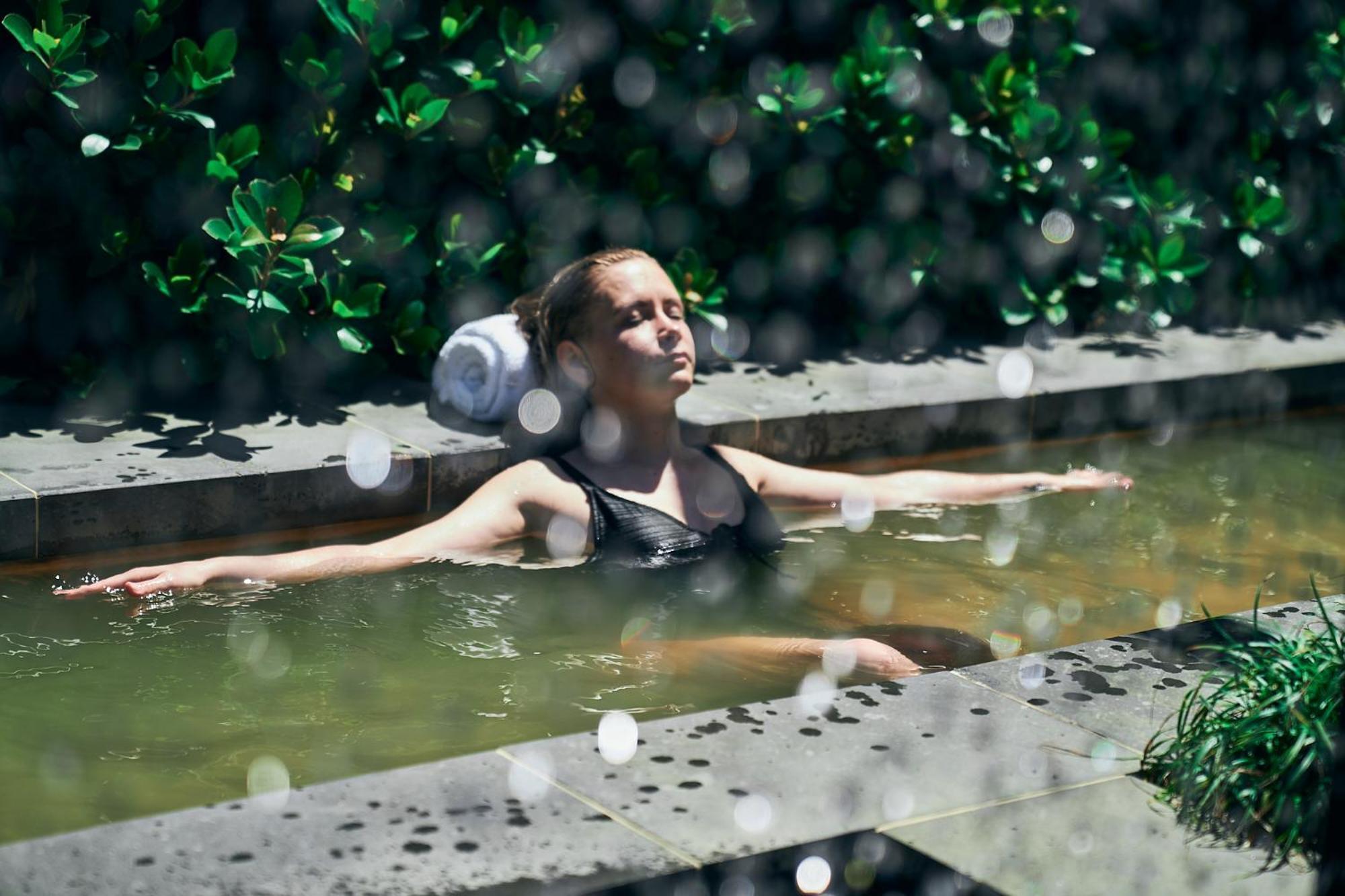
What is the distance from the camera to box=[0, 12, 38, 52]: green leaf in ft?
17.1

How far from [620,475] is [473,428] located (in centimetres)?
79

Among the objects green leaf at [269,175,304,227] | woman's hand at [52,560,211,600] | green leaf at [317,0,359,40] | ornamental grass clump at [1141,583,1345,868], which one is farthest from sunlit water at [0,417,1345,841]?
green leaf at [317,0,359,40]

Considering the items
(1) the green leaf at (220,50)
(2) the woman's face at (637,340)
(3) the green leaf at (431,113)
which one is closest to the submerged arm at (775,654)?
(2) the woman's face at (637,340)

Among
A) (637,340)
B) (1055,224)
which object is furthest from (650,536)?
(1055,224)

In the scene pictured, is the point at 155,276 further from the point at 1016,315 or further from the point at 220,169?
the point at 1016,315

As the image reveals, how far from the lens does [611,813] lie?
2768 millimetres

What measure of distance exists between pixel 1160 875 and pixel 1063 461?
4.07m

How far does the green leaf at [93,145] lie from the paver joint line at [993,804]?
12.6 feet

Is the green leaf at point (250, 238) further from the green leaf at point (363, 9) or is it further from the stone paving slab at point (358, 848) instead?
the stone paving slab at point (358, 848)

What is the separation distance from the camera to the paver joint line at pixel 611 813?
8.63 ft

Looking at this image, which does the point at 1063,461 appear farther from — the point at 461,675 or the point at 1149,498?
the point at 461,675

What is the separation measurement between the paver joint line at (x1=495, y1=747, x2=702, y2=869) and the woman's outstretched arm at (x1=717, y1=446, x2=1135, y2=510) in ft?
8.05

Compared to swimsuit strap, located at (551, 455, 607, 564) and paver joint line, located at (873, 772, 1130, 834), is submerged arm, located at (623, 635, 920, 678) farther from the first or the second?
paver joint line, located at (873, 772, 1130, 834)

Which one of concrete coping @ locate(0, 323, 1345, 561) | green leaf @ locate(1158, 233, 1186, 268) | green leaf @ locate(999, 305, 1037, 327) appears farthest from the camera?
green leaf @ locate(1158, 233, 1186, 268)
